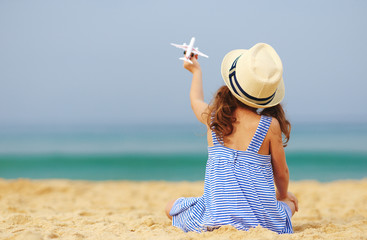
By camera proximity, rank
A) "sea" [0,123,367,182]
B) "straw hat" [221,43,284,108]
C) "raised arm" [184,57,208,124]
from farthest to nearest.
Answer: "sea" [0,123,367,182]
"raised arm" [184,57,208,124]
"straw hat" [221,43,284,108]

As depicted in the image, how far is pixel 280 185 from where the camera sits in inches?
94.4

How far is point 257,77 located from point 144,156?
11671 millimetres

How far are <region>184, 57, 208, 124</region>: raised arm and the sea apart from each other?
7054mm

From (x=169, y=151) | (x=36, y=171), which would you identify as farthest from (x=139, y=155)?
(x=36, y=171)

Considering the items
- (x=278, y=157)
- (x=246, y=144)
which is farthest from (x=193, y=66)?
(x=278, y=157)

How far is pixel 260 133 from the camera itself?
7.11ft

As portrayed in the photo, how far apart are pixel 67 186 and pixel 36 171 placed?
5706 millimetres

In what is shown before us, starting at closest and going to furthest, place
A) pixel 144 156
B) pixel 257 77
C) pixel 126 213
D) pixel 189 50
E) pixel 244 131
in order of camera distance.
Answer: pixel 257 77
pixel 244 131
pixel 189 50
pixel 126 213
pixel 144 156

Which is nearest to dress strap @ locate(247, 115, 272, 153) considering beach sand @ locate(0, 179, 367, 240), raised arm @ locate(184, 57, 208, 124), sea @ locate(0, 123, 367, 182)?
raised arm @ locate(184, 57, 208, 124)

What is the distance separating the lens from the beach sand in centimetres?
216

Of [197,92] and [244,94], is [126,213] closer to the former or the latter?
[197,92]

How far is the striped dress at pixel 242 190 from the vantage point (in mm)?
2166

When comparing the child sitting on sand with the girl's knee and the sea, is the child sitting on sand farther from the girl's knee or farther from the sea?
the sea

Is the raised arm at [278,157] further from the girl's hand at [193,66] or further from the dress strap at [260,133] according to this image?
the girl's hand at [193,66]
